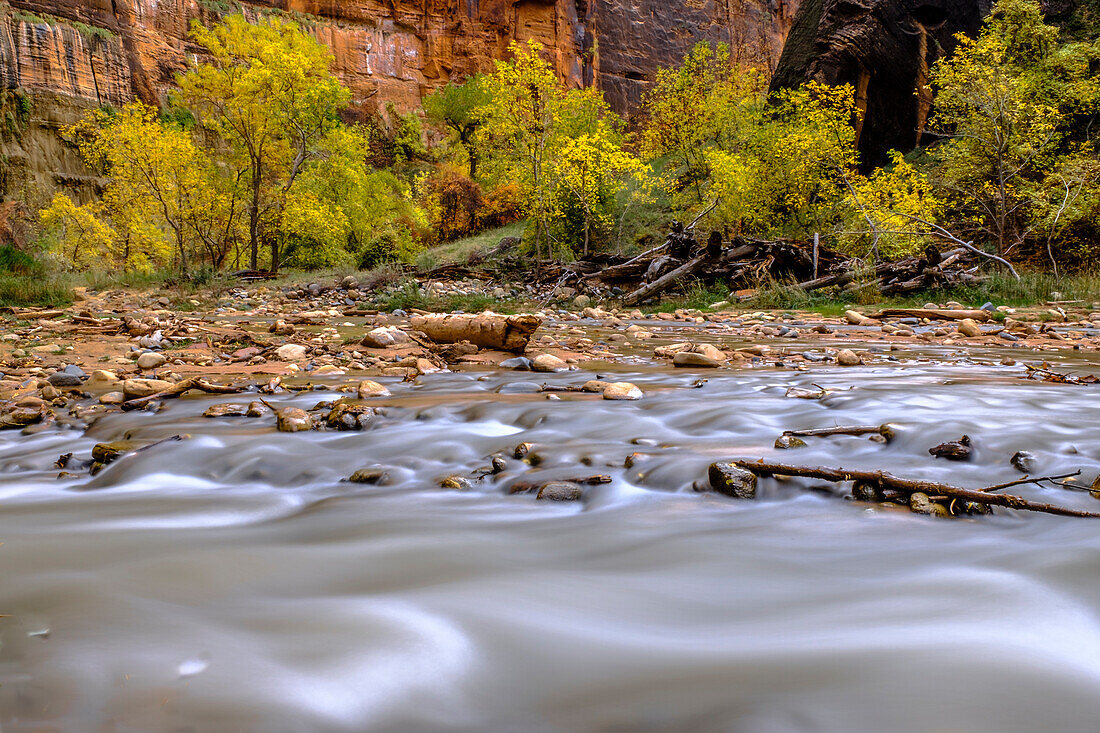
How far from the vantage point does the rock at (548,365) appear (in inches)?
211

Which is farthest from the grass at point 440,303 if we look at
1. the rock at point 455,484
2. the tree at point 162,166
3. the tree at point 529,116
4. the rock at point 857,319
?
the tree at point 162,166

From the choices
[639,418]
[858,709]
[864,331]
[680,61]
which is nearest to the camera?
[858,709]

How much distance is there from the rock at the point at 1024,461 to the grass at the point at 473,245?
20.9m

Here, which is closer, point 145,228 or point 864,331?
point 864,331

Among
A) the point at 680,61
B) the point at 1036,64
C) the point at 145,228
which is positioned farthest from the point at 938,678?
the point at 680,61

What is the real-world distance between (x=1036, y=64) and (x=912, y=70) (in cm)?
603

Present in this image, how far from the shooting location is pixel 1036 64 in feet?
62.7

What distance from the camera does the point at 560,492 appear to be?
2.25 m

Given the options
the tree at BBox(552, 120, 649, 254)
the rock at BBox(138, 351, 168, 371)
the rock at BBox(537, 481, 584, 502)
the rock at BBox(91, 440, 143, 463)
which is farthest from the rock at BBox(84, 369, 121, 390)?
the tree at BBox(552, 120, 649, 254)

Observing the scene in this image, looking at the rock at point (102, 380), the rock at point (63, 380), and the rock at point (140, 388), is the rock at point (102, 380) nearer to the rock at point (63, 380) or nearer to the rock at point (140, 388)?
the rock at point (63, 380)

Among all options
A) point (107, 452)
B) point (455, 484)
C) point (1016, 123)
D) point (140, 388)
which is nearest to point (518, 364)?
point (140, 388)

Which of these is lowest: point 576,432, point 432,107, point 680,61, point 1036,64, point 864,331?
point 864,331

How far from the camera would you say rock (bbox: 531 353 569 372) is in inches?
211

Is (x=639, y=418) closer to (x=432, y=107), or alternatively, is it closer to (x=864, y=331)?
(x=864, y=331)
